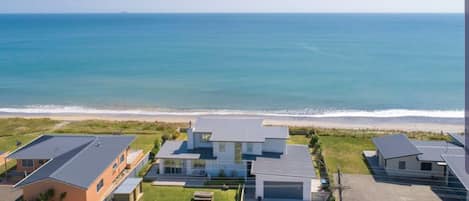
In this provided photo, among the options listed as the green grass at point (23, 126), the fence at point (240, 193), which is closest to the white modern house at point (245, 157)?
the fence at point (240, 193)

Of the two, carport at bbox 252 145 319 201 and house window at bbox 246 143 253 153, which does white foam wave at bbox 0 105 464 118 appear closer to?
house window at bbox 246 143 253 153

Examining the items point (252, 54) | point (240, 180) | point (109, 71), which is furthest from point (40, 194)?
point (252, 54)

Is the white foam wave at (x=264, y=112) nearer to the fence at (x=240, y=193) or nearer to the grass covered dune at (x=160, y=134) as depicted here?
the grass covered dune at (x=160, y=134)

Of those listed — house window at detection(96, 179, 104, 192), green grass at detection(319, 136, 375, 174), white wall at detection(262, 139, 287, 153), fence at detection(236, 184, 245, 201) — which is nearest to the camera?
house window at detection(96, 179, 104, 192)

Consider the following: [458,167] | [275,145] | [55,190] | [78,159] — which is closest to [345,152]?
[275,145]

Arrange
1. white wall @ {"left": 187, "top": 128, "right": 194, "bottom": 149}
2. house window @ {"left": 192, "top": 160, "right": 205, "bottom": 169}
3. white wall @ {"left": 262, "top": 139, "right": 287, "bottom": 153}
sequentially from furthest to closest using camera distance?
white wall @ {"left": 187, "top": 128, "right": 194, "bottom": 149} → white wall @ {"left": 262, "top": 139, "right": 287, "bottom": 153} → house window @ {"left": 192, "top": 160, "right": 205, "bottom": 169}

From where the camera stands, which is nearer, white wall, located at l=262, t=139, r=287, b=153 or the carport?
the carport

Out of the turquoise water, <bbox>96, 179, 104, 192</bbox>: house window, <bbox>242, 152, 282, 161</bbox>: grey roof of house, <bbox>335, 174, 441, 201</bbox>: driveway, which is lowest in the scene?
<bbox>335, 174, 441, 201</bbox>: driveway

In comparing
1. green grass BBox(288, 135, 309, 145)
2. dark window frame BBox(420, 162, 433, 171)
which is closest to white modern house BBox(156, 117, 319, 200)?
green grass BBox(288, 135, 309, 145)
